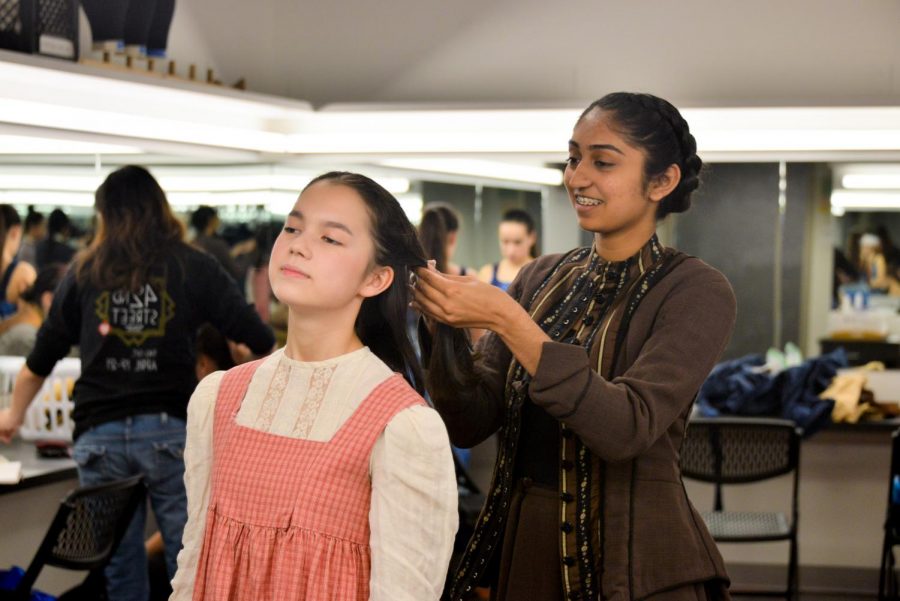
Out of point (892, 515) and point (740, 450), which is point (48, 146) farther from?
point (892, 515)

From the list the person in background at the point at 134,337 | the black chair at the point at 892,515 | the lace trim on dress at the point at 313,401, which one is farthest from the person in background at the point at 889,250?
the lace trim on dress at the point at 313,401

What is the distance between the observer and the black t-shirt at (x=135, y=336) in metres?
3.39

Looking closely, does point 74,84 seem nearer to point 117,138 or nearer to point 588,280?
point 117,138

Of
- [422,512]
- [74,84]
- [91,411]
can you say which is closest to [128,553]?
[91,411]

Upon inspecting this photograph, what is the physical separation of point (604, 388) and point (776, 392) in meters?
3.37

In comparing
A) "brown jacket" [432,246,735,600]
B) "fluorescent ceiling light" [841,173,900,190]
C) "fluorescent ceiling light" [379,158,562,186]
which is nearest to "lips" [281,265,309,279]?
"brown jacket" [432,246,735,600]

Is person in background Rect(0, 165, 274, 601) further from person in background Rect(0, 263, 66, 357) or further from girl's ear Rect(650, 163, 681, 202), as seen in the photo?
girl's ear Rect(650, 163, 681, 202)

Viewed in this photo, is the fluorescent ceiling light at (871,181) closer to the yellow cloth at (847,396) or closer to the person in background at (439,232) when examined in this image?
the yellow cloth at (847,396)

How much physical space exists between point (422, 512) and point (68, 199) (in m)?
3.34

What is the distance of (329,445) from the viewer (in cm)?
149

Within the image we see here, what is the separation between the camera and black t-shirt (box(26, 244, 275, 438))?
339cm

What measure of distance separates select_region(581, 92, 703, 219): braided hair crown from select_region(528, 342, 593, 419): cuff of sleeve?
37 centimetres

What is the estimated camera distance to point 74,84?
3338mm

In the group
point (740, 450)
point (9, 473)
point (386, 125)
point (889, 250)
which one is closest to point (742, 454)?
point (740, 450)
